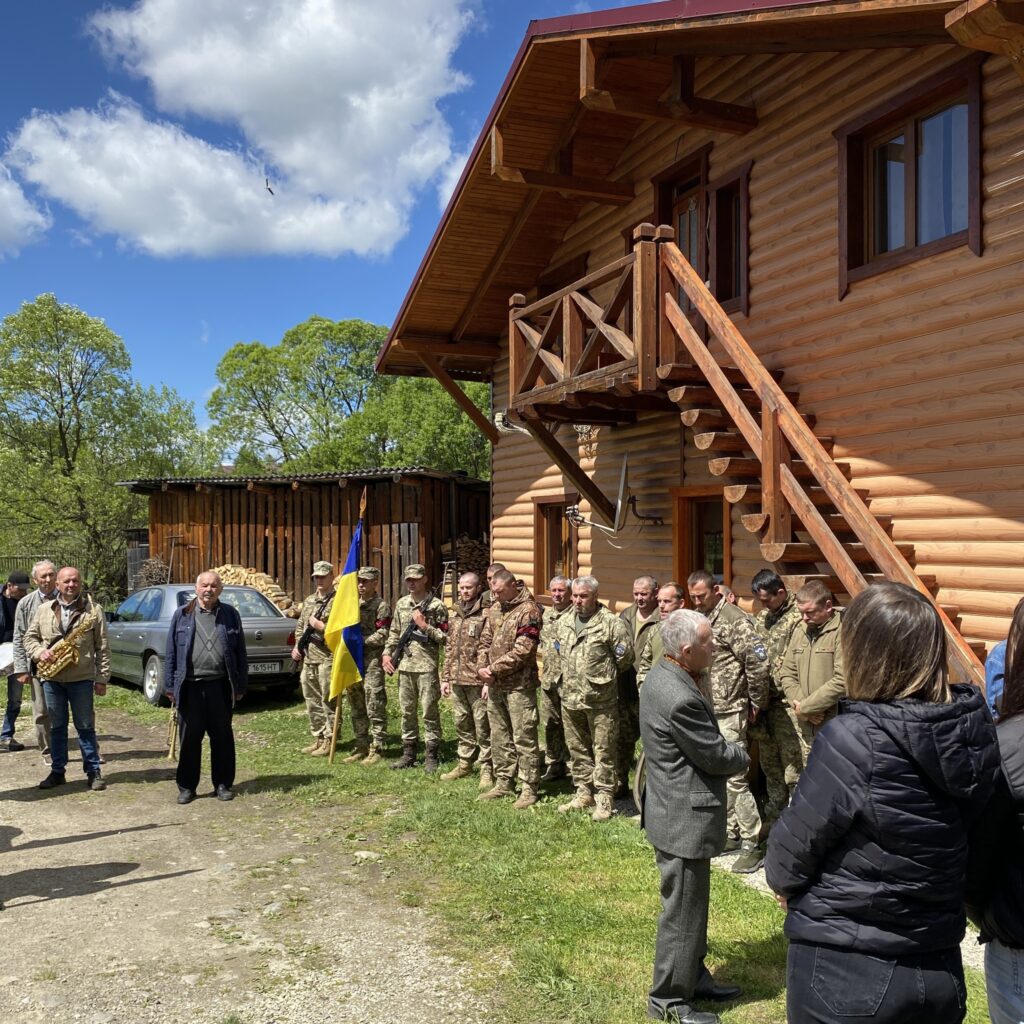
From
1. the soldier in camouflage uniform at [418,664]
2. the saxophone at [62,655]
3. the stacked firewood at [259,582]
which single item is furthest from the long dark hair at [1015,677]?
the stacked firewood at [259,582]

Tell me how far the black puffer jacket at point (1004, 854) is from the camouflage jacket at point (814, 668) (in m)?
2.98

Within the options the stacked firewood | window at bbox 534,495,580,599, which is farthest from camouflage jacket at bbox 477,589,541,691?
the stacked firewood

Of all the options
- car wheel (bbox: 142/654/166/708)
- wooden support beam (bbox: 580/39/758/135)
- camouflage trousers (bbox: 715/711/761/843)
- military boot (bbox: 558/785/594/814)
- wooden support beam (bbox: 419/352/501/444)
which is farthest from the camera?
wooden support beam (bbox: 419/352/501/444)

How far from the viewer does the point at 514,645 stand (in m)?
7.59

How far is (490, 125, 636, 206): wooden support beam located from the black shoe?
8266mm

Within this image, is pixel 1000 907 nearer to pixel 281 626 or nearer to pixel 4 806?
pixel 4 806

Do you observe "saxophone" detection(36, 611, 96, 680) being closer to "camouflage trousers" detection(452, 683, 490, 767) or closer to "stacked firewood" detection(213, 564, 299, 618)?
"camouflage trousers" detection(452, 683, 490, 767)

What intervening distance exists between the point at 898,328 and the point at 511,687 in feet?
13.8

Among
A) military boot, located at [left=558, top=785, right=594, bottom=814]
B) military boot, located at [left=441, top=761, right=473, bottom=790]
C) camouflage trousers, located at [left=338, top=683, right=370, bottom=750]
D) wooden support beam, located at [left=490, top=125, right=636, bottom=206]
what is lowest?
military boot, located at [left=441, top=761, right=473, bottom=790]

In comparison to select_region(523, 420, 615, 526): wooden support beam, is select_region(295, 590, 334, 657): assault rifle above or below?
below

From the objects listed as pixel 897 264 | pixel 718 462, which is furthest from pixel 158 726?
pixel 897 264

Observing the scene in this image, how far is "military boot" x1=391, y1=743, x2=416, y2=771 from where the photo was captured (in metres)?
8.71

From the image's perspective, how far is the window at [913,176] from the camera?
6426 mm

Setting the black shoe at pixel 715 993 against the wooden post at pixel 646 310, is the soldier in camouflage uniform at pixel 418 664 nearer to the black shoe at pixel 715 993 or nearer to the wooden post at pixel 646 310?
the wooden post at pixel 646 310
